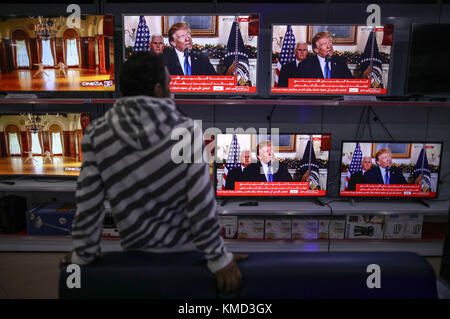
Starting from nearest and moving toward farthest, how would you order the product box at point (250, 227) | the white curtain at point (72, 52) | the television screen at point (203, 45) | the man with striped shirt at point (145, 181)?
the man with striped shirt at point (145, 181) → the television screen at point (203, 45) → the white curtain at point (72, 52) → the product box at point (250, 227)

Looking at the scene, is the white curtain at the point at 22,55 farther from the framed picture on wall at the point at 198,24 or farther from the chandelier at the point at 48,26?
the framed picture on wall at the point at 198,24

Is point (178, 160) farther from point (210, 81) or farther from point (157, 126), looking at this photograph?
point (210, 81)

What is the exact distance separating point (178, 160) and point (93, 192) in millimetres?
338

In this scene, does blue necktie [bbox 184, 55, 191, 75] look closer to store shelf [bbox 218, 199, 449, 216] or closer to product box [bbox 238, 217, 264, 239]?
store shelf [bbox 218, 199, 449, 216]

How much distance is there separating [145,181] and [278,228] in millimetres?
1993

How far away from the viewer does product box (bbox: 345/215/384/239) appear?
2854 millimetres

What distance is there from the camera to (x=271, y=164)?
283 cm

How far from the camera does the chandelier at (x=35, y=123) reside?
2.88 meters

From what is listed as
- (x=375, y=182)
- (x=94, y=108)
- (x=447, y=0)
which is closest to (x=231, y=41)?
(x=94, y=108)

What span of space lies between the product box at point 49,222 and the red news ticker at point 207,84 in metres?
1.52

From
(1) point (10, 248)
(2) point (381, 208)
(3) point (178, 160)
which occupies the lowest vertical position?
(1) point (10, 248)

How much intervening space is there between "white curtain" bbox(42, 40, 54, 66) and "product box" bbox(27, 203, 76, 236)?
134 centimetres

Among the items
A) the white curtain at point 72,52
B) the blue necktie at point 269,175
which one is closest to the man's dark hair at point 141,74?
the blue necktie at point 269,175

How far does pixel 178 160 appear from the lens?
110 cm
